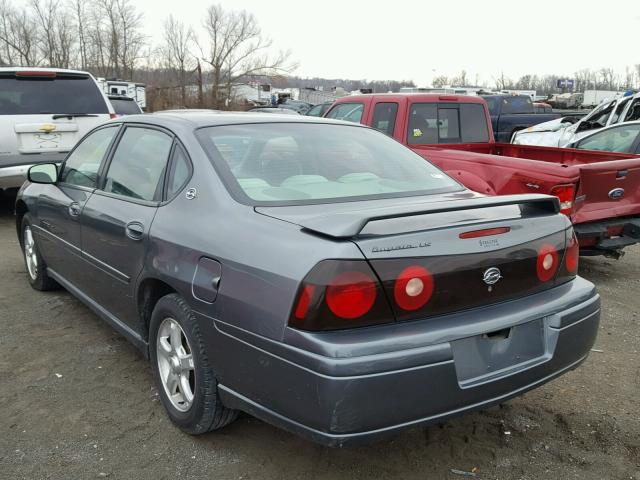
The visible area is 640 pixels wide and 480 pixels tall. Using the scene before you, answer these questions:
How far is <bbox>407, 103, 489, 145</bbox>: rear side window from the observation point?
6.62 meters

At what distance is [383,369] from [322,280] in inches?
15.0

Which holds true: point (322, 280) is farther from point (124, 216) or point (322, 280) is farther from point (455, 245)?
point (124, 216)

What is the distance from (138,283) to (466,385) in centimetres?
172

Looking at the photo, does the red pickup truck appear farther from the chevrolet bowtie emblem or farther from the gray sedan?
the chevrolet bowtie emblem

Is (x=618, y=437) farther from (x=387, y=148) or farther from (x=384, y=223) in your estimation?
(x=387, y=148)

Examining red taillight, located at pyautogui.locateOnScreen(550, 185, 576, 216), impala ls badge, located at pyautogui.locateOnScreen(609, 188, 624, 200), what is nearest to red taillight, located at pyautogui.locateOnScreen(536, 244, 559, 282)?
red taillight, located at pyautogui.locateOnScreen(550, 185, 576, 216)

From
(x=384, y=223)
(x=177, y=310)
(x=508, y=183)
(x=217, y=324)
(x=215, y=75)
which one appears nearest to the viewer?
(x=384, y=223)

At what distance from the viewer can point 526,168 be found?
497 centimetres

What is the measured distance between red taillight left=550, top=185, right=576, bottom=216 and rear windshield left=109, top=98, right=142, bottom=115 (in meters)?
10.8

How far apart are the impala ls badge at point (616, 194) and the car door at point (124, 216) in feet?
13.3

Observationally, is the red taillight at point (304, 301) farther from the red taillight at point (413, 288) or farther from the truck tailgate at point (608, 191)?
the truck tailgate at point (608, 191)

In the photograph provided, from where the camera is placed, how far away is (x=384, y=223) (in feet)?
7.44

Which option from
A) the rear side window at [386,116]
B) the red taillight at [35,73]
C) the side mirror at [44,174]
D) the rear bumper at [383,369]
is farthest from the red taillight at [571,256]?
the red taillight at [35,73]

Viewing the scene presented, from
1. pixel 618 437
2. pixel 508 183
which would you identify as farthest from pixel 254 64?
pixel 618 437
